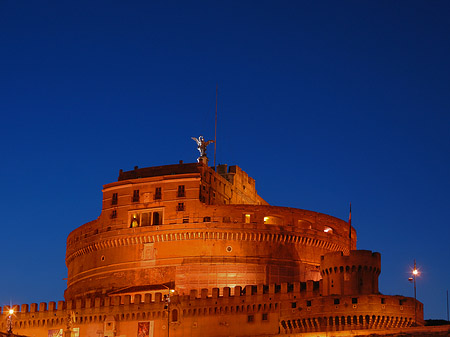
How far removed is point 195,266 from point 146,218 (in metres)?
8.30

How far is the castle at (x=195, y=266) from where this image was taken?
7188cm

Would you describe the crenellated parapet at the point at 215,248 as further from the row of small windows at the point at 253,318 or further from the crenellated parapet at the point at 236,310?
the row of small windows at the point at 253,318

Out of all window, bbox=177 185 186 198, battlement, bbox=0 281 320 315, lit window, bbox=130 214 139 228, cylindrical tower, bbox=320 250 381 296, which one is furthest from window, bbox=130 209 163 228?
cylindrical tower, bbox=320 250 381 296

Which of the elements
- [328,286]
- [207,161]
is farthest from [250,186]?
[328,286]

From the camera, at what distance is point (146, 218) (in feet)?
292

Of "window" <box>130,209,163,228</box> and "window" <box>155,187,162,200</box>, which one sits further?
"window" <box>155,187,162,200</box>

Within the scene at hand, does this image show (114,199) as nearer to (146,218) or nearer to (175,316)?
(146,218)

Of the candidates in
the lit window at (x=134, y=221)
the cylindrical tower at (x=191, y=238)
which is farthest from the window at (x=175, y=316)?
the lit window at (x=134, y=221)

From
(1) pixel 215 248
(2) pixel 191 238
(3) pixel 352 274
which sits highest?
(2) pixel 191 238

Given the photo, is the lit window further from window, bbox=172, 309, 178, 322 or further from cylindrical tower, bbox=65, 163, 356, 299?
window, bbox=172, 309, 178, 322

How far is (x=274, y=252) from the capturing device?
283 ft

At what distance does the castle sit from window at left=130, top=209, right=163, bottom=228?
0.11m

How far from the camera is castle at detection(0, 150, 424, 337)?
71875mm

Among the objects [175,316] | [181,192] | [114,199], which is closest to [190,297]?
[175,316]
